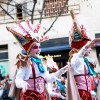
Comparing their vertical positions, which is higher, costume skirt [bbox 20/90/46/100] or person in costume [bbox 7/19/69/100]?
person in costume [bbox 7/19/69/100]

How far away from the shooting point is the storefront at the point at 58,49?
20422 mm

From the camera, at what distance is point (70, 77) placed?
25.5ft

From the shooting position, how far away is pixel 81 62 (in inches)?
312

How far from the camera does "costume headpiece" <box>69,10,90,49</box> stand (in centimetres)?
800

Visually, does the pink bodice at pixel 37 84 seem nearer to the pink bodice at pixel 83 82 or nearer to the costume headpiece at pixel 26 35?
the costume headpiece at pixel 26 35

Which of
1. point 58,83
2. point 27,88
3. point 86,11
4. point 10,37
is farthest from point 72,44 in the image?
point 10,37

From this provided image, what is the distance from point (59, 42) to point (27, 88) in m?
13.7

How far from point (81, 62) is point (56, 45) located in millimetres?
12779

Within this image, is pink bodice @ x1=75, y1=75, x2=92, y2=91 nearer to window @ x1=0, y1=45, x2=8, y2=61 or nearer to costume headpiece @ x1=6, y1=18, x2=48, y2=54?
costume headpiece @ x1=6, y1=18, x2=48, y2=54

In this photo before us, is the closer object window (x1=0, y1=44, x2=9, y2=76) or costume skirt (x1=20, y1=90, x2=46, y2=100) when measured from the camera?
costume skirt (x1=20, y1=90, x2=46, y2=100)

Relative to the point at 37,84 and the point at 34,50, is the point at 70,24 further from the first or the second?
the point at 37,84

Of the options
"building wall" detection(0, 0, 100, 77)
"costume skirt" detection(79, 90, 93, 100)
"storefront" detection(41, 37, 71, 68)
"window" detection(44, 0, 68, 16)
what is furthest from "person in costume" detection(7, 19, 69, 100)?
"window" detection(44, 0, 68, 16)

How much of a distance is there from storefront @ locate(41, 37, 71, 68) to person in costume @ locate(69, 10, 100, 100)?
12.1 meters

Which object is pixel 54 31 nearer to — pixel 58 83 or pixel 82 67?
pixel 58 83
